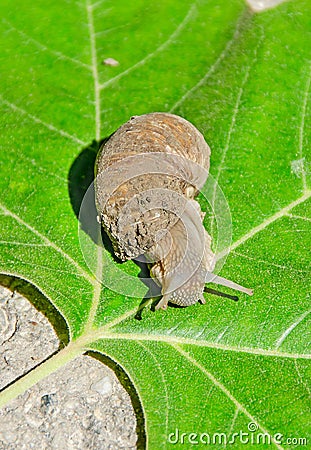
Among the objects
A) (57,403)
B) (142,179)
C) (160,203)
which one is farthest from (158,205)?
(57,403)

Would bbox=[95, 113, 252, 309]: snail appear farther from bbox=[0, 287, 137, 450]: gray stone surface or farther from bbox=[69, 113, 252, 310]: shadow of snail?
bbox=[0, 287, 137, 450]: gray stone surface

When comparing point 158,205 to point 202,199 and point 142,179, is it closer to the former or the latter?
point 142,179

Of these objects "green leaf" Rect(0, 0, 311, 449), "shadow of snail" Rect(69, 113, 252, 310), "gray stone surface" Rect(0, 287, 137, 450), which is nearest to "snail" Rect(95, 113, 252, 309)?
"shadow of snail" Rect(69, 113, 252, 310)

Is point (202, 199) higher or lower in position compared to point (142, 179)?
lower

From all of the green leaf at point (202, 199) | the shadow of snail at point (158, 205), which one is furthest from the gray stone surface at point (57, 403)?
the shadow of snail at point (158, 205)

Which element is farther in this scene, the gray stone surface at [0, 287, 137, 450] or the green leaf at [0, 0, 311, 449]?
the gray stone surface at [0, 287, 137, 450]
